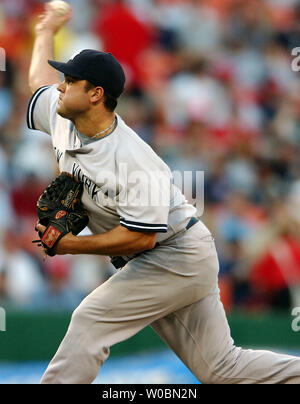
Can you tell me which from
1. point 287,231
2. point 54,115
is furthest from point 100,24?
point 54,115

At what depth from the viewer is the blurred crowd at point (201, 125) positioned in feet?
24.1

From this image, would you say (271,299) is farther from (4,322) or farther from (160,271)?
(160,271)

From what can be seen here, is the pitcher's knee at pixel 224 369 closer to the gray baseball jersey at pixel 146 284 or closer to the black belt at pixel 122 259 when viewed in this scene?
the gray baseball jersey at pixel 146 284

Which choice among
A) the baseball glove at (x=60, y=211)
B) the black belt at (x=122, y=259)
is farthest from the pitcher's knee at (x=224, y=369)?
the baseball glove at (x=60, y=211)

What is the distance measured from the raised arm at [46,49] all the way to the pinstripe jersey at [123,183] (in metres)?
0.64

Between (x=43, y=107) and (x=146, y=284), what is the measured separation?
1231 millimetres

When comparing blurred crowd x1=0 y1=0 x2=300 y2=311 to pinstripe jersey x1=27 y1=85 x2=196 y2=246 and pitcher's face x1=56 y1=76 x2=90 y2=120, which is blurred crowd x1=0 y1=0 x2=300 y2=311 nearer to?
pinstripe jersey x1=27 y1=85 x2=196 y2=246

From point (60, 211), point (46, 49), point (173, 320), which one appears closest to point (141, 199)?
point (60, 211)

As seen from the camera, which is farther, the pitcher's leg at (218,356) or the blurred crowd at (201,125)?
the blurred crowd at (201,125)

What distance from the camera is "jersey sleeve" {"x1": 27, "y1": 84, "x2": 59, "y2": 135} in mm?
4512

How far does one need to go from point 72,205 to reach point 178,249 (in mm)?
616

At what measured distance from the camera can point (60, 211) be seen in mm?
4062

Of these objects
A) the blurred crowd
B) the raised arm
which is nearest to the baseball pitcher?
the raised arm

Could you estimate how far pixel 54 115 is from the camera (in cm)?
445
